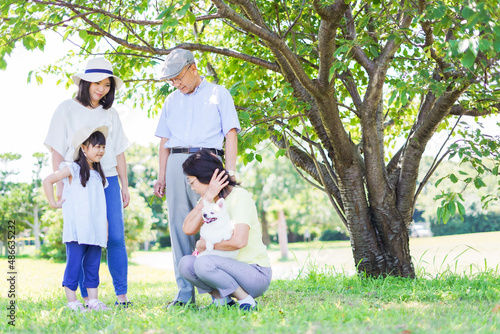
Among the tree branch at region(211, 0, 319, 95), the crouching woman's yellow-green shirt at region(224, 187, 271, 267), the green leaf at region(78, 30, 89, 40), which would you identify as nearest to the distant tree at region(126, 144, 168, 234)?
the green leaf at region(78, 30, 89, 40)

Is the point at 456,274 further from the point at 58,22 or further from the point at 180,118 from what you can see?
the point at 58,22

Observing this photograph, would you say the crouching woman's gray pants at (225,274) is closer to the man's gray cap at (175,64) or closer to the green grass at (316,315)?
the green grass at (316,315)

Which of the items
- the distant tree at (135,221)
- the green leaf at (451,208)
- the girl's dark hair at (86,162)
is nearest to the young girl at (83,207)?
the girl's dark hair at (86,162)

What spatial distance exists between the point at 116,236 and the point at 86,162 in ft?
1.83

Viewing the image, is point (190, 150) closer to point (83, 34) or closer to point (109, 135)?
point (109, 135)

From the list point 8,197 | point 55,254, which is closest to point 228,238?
point 55,254

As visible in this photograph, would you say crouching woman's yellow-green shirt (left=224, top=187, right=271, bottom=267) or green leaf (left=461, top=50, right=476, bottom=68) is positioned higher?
green leaf (left=461, top=50, right=476, bottom=68)

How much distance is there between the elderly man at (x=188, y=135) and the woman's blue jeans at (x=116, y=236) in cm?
39

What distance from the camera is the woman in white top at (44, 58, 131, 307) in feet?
11.7

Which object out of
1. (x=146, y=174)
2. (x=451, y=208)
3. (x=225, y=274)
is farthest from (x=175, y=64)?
(x=146, y=174)

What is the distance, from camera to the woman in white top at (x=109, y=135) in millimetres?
3580

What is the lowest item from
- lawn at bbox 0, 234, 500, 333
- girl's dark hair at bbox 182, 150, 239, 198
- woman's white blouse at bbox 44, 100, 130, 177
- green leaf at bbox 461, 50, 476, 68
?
lawn at bbox 0, 234, 500, 333

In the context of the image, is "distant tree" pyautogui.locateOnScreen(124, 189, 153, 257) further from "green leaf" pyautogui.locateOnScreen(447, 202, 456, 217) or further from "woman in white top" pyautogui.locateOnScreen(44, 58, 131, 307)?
"green leaf" pyautogui.locateOnScreen(447, 202, 456, 217)

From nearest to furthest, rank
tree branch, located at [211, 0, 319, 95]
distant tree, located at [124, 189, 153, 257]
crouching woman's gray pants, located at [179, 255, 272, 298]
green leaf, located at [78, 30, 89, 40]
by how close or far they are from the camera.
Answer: crouching woman's gray pants, located at [179, 255, 272, 298], tree branch, located at [211, 0, 319, 95], green leaf, located at [78, 30, 89, 40], distant tree, located at [124, 189, 153, 257]
